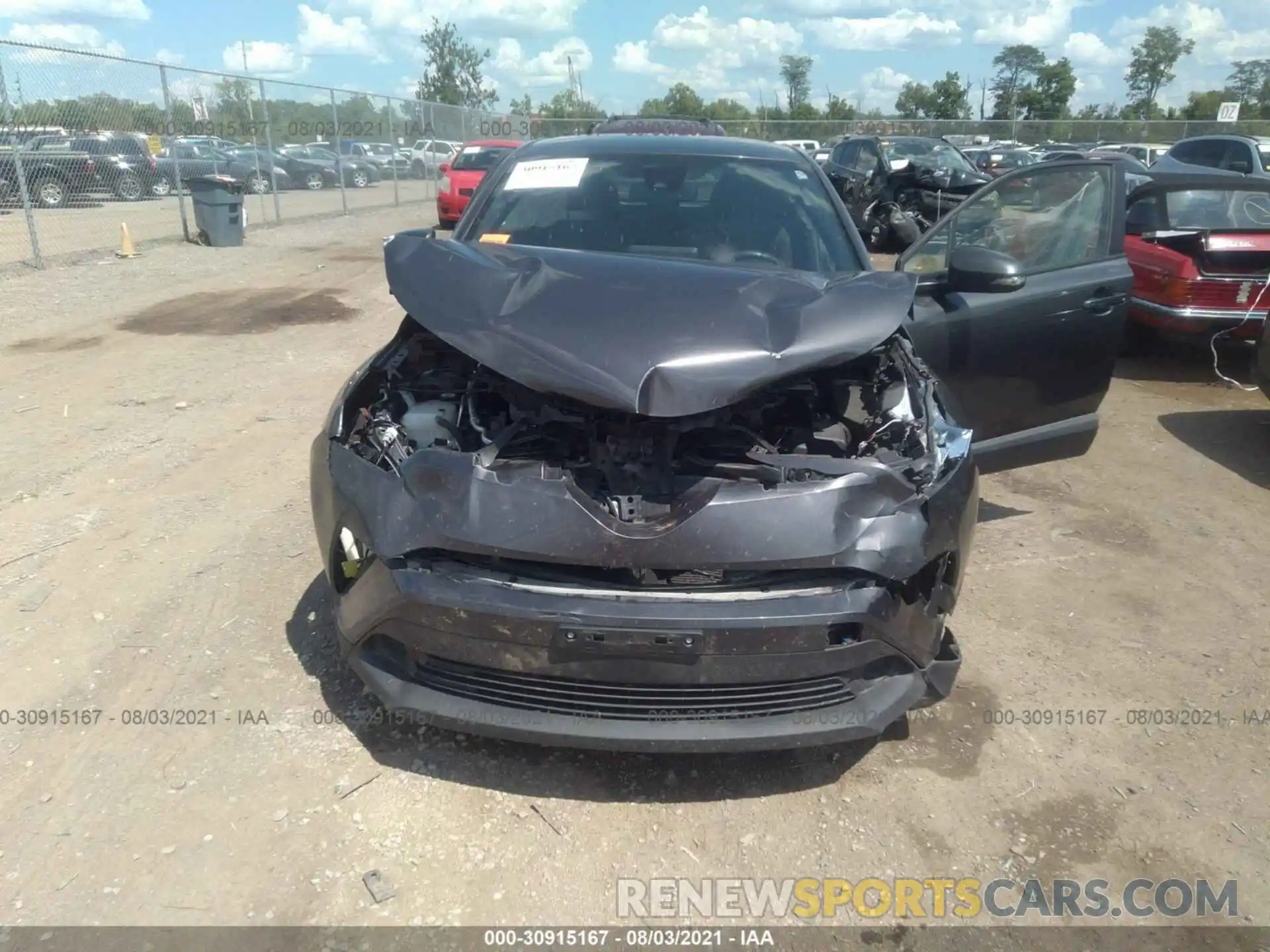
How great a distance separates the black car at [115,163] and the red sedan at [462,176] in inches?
175

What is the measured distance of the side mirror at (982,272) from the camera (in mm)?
3908

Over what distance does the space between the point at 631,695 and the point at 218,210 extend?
13.9 m

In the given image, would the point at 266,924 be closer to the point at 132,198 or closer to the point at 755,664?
the point at 755,664

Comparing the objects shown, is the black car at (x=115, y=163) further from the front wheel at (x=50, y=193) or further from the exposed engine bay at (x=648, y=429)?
the exposed engine bay at (x=648, y=429)

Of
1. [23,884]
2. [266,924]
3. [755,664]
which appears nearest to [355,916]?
[266,924]

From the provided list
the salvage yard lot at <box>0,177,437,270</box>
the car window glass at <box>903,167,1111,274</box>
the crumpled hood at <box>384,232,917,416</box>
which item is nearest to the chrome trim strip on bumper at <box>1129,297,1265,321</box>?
the car window glass at <box>903,167,1111,274</box>

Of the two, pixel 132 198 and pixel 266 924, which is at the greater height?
pixel 132 198

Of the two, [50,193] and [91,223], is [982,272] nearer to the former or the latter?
[50,193]

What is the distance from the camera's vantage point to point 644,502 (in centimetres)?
257

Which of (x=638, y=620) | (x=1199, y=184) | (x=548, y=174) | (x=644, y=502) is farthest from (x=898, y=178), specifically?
(x=638, y=620)

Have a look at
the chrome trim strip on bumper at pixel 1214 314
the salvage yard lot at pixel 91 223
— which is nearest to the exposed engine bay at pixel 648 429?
the chrome trim strip on bumper at pixel 1214 314

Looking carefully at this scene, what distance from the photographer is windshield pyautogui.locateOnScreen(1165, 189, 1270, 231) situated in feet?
23.8

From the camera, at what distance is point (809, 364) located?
8.93 feet

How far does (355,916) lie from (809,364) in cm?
190
